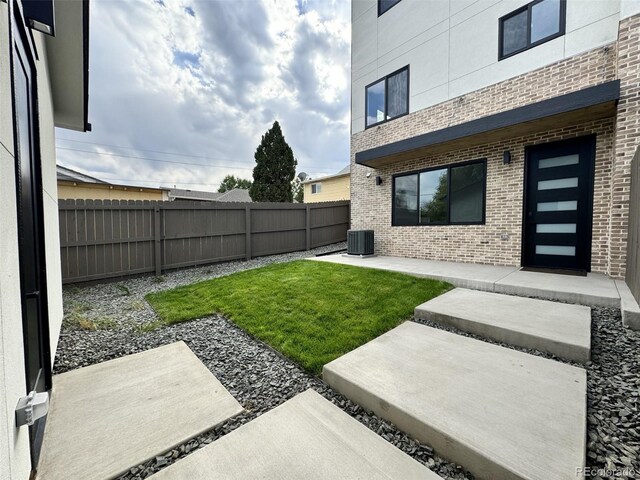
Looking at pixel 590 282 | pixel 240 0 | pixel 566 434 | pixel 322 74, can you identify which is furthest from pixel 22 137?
pixel 322 74

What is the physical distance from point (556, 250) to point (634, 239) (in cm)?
191

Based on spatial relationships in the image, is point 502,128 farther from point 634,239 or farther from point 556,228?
point 634,239

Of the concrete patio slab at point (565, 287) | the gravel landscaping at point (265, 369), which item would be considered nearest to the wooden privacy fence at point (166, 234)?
the gravel landscaping at point (265, 369)

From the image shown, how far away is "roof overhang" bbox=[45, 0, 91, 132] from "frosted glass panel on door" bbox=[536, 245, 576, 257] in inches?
304

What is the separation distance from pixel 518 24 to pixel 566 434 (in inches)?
289

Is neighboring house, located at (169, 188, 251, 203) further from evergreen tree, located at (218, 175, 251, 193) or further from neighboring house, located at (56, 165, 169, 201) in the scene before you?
evergreen tree, located at (218, 175, 251, 193)

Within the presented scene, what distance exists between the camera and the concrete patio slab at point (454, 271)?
4688 millimetres

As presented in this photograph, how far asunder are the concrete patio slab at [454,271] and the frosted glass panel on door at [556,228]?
92 centimetres

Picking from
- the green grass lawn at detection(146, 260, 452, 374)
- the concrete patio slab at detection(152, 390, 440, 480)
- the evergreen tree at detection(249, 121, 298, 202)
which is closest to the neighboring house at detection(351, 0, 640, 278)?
the green grass lawn at detection(146, 260, 452, 374)

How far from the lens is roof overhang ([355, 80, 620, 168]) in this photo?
4.29 meters

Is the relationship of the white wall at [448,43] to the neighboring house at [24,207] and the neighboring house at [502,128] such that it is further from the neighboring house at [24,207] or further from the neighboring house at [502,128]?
the neighboring house at [24,207]

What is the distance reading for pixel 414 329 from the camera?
3.18m

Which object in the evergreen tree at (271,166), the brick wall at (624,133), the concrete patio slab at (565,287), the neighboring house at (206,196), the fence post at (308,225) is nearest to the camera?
the concrete patio slab at (565,287)

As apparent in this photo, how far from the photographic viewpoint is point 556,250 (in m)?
5.35
